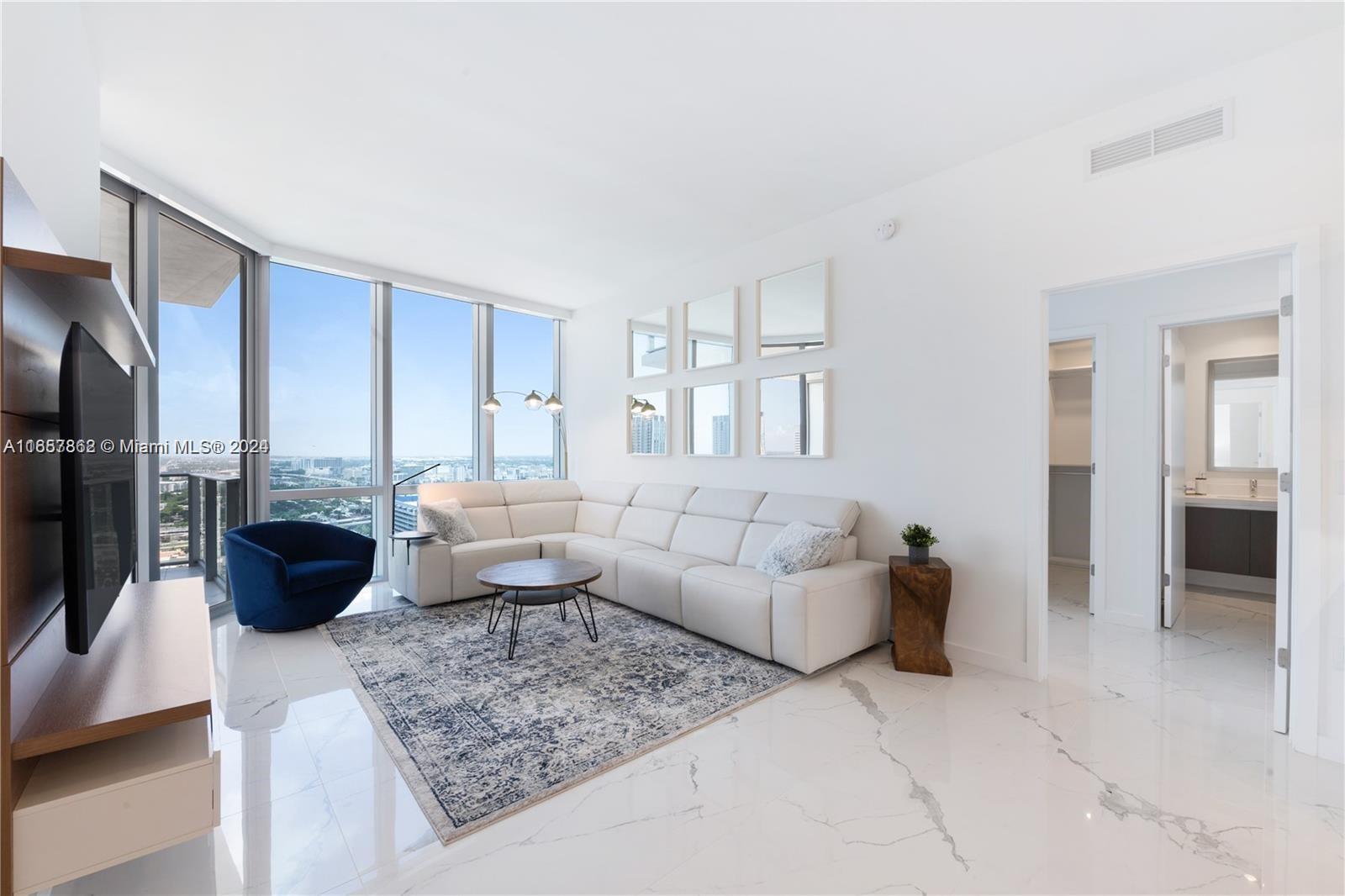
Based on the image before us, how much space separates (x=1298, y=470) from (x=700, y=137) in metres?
2.93

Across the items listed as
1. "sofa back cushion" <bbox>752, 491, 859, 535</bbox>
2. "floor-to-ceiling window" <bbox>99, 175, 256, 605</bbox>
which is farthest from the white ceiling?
"sofa back cushion" <bbox>752, 491, 859, 535</bbox>

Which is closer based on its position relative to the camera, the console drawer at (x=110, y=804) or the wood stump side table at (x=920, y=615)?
the console drawer at (x=110, y=804)

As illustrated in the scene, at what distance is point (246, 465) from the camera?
14.1ft

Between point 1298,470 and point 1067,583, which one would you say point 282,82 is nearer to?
point 1298,470

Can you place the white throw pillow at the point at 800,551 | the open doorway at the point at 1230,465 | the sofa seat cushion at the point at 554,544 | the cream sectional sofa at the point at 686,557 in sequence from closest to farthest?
the cream sectional sofa at the point at 686,557
the white throw pillow at the point at 800,551
the open doorway at the point at 1230,465
the sofa seat cushion at the point at 554,544

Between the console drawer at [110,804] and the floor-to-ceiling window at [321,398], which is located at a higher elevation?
the floor-to-ceiling window at [321,398]

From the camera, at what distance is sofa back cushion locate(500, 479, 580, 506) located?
545cm

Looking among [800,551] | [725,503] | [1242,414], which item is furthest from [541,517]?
[1242,414]

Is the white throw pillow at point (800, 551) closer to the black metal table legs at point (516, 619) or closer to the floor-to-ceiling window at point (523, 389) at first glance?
the black metal table legs at point (516, 619)

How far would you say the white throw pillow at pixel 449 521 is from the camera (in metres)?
4.52

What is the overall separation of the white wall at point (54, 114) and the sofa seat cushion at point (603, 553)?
10.5 feet

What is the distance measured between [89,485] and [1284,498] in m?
4.26

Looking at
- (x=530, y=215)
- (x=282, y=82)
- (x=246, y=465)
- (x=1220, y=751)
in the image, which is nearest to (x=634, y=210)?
(x=530, y=215)

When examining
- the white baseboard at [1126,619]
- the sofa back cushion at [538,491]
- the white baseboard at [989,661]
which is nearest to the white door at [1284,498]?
the white baseboard at [989,661]
